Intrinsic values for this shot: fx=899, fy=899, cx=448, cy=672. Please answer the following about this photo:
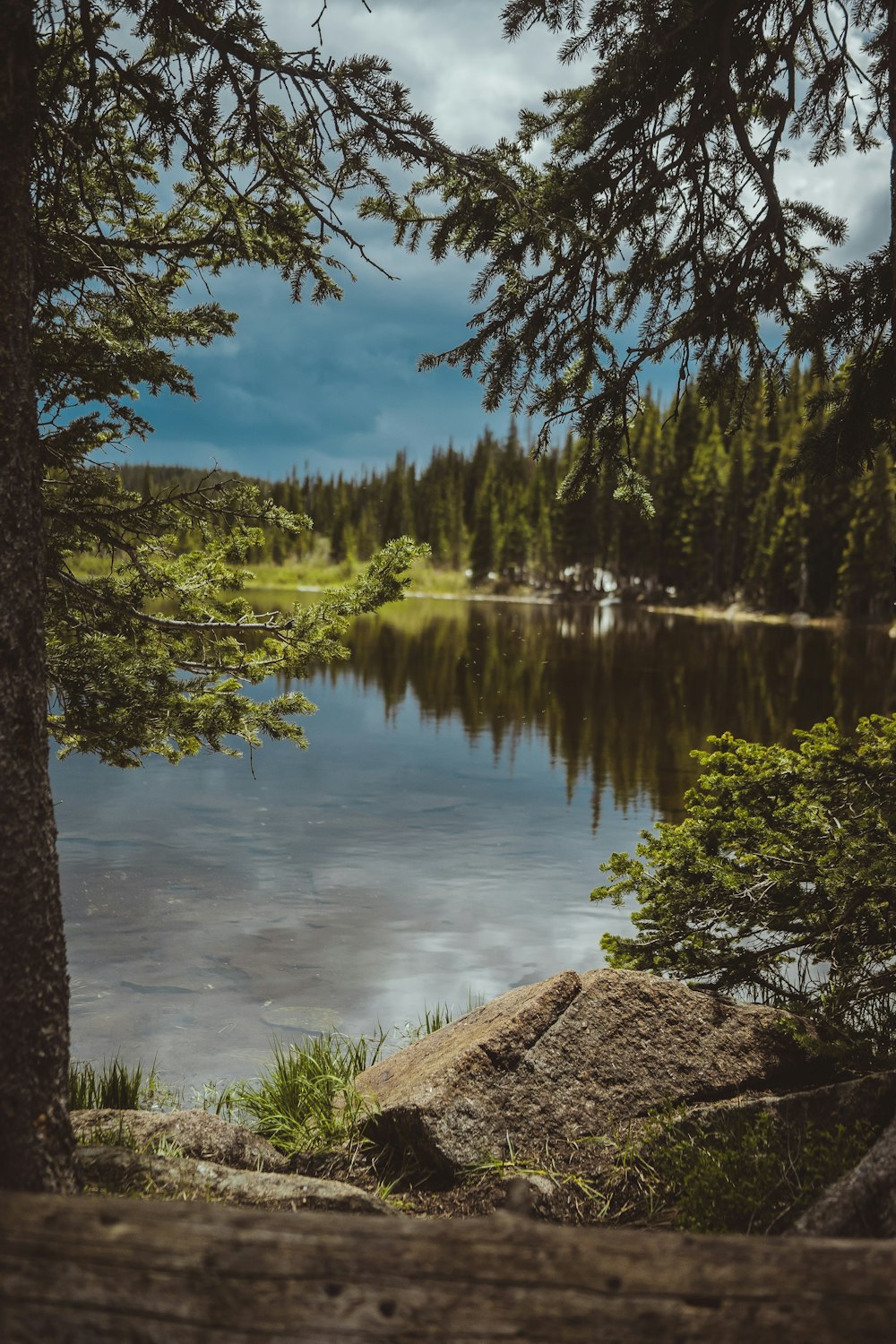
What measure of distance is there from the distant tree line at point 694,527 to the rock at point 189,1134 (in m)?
26.2

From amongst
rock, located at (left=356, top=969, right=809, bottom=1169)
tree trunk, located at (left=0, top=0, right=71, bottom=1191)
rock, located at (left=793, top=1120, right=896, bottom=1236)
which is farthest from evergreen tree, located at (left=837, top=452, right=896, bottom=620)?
tree trunk, located at (left=0, top=0, right=71, bottom=1191)

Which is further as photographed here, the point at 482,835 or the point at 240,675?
the point at 482,835

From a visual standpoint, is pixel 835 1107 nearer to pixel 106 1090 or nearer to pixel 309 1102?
pixel 309 1102

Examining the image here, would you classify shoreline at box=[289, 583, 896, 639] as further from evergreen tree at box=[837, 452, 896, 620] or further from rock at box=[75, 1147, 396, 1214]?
rock at box=[75, 1147, 396, 1214]

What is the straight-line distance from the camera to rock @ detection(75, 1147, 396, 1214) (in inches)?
140

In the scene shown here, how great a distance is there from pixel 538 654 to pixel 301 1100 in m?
34.8

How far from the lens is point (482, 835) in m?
13.9

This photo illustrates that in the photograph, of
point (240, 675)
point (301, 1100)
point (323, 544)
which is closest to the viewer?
point (301, 1100)

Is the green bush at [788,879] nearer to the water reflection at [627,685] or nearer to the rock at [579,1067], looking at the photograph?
the rock at [579,1067]

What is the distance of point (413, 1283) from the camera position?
1820 mm

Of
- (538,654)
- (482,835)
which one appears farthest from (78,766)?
(538,654)

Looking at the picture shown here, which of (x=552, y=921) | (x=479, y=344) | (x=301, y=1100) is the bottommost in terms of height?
(x=552, y=921)

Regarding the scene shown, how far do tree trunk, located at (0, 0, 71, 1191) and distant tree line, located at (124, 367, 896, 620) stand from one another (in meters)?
26.5

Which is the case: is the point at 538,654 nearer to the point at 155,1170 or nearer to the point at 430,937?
the point at 430,937
